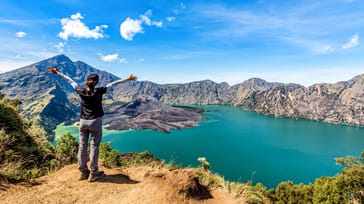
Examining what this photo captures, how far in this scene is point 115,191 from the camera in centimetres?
623

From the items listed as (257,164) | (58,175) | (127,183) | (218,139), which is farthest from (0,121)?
(218,139)

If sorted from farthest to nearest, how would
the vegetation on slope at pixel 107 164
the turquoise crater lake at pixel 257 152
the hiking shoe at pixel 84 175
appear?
1. the turquoise crater lake at pixel 257 152
2. the vegetation on slope at pixel 107 164
3. the hiking shoe at pixel 84 175

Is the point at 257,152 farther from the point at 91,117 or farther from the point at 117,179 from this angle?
the point at 91,117

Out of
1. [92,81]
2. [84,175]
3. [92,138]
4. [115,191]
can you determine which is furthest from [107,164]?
[92,81]

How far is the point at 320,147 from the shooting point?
400 feet

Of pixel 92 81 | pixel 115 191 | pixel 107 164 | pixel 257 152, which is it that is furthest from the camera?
pixel 257 152

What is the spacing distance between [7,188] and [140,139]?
→ 477ft

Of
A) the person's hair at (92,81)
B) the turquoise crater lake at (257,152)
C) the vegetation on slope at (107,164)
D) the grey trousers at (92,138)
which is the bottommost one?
the turquoise crater lake at (257,152)

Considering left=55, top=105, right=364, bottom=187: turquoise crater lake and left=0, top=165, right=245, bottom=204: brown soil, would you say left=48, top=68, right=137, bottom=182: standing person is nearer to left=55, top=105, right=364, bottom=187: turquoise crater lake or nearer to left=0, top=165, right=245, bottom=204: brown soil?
left=0, top=165, right=245, bottom=204: brown soil

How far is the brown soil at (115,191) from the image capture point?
571 centimetres

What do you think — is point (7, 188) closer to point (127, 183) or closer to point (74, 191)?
point (74, 191)

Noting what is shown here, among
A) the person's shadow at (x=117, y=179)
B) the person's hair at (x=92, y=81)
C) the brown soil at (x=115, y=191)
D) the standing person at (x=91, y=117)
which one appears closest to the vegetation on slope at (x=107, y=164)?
the brown soil at (x=115, y=191)

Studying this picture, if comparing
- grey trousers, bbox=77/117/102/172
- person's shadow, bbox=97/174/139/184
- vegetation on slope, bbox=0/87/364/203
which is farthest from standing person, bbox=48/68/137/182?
vegetation on slope, bbox=0/87/364/203

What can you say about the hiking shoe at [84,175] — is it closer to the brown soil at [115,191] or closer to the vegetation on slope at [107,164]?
the brown soil at [115,191]
